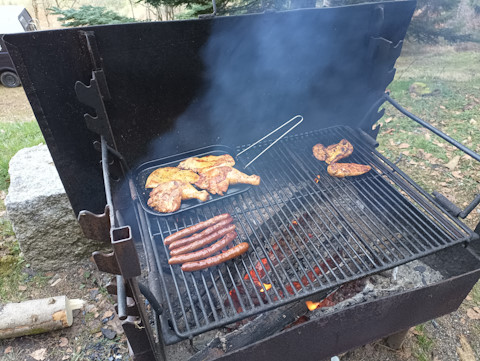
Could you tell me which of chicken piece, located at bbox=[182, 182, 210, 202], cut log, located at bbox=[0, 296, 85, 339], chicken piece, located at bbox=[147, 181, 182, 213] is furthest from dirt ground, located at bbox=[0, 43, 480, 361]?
chicken piece, located at bbox=[182, 182, 210, 202]

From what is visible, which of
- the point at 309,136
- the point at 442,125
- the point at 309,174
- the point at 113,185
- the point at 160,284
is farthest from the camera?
the point at 442,125

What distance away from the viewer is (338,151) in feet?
11.1

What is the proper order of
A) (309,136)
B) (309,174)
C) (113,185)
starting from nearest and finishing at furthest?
(113,185)
(309,174)
(309,136)

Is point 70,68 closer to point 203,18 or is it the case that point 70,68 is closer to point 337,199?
point 203,18

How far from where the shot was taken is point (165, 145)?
3.27 meters

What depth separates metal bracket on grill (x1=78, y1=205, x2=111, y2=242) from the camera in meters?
1.67

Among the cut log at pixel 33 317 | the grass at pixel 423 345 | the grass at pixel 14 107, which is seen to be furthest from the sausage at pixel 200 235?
the grass at pixel 14 107

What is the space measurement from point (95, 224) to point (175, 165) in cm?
160

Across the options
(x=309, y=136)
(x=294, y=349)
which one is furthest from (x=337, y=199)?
(x=294, y=349)

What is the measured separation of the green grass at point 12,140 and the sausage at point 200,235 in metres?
3.64

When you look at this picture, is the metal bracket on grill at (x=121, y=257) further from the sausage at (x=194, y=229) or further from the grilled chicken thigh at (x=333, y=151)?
the grilled chicken thigh at (x=333, y=151)

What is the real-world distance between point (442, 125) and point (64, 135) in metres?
6.35

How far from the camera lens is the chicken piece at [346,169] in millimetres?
3146

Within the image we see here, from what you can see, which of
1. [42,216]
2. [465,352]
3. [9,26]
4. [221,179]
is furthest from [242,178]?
[9,26]
